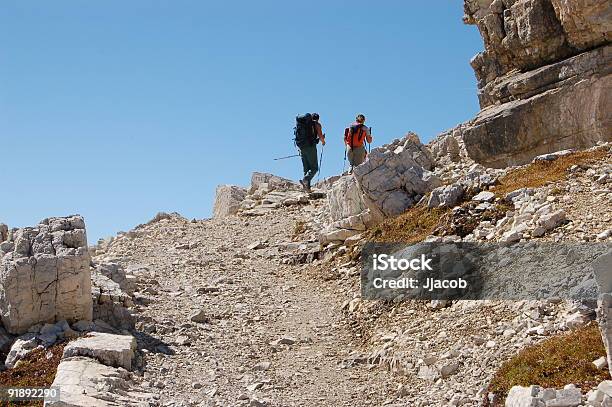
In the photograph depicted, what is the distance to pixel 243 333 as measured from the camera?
17562 mm

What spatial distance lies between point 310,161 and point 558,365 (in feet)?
81.7

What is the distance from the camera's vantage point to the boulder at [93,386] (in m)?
11.9

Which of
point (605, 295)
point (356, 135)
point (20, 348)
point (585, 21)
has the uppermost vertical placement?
point (585, 21)

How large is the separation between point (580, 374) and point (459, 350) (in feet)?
11.9

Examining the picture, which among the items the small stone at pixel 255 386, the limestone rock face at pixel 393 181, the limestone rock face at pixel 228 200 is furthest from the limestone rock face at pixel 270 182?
the small stone at pixel 255 386

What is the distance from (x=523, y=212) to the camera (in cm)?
1777

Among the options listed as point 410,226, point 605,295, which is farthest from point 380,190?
point 605,295

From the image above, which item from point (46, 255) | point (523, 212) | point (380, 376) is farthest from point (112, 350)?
point (523, 212)

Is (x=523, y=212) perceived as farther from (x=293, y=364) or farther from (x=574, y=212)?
(x=293, y=364)

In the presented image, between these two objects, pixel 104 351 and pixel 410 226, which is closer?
pixel 104 351

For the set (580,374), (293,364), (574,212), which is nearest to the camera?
(580,374)

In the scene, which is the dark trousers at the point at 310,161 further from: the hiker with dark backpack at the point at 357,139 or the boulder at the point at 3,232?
the boulder at the point at 3,232

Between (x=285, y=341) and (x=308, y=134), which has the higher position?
(x=308, y=134)

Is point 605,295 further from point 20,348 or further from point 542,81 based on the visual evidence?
point 542,81
